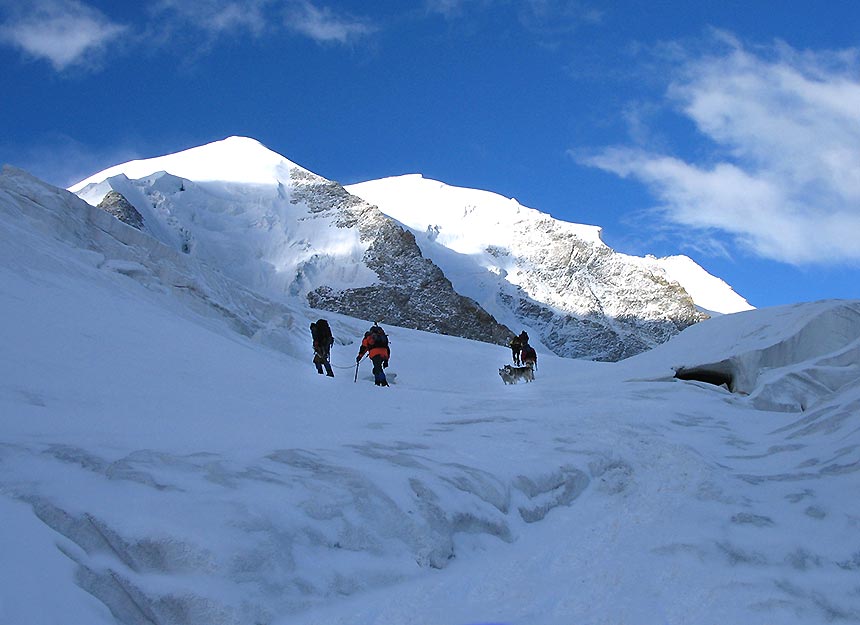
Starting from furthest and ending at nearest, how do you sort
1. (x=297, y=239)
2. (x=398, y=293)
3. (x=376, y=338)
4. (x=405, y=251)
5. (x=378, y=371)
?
(x=405, y=251) → (x=297, y=239) → (x=398, y=293) → (x=376, y=338) → (x=378, y=371)

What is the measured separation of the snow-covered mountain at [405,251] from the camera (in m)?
88.9

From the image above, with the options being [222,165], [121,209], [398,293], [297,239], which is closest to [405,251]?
[398,293]

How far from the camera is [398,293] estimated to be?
92.2 m

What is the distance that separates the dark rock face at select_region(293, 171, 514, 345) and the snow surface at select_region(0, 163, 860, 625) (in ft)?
251

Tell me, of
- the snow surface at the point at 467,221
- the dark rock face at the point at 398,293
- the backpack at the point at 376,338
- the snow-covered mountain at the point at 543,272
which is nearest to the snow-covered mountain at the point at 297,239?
the dark rock face at the point at 398,293

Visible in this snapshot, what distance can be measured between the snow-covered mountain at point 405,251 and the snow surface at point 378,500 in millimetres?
65047

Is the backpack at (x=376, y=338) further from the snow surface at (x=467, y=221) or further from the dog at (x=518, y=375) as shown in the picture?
the snow surface at (x=467, y=221)

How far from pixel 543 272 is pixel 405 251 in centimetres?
3870

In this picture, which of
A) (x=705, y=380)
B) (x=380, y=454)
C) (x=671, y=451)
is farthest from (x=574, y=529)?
(x=705, y=380)

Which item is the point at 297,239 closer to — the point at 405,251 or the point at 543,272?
the point at 405,251

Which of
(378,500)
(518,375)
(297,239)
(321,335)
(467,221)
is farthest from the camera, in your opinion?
(467,221)

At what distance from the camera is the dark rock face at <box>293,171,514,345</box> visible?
90438 millimetres

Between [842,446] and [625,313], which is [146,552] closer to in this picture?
[842,446]

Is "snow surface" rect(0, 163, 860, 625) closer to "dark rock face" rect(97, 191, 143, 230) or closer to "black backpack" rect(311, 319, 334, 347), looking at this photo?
"black backpack" rect(311, 319, 334, 347)
